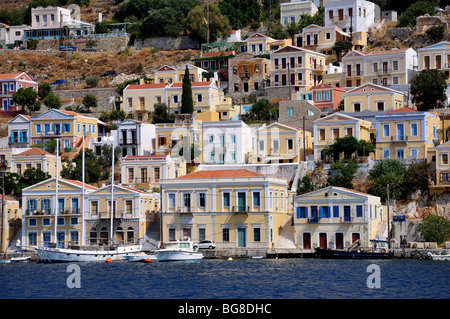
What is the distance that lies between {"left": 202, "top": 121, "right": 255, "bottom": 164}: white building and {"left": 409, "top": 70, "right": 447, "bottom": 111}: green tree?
1708 cm

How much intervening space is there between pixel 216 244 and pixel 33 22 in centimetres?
7615

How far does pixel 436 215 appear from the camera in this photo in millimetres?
59562

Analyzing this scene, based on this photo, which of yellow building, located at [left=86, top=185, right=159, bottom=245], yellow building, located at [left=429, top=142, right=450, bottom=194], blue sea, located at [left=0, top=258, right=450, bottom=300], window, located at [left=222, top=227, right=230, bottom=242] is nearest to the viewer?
blue sea, located at [left=0, top=258, right=450, bottom=300]

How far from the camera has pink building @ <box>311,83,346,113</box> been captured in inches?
3236

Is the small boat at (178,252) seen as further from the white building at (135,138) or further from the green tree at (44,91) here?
the green tree at (44,91)

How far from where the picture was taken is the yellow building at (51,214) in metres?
→ 63.7

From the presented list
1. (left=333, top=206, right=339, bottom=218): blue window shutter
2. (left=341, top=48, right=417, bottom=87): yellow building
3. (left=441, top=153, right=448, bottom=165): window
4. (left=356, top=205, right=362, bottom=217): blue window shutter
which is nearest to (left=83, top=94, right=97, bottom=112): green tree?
(left=341, top=48, right=417, bottom=87): yellow building

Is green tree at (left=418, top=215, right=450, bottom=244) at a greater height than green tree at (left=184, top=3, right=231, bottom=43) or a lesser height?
lesser

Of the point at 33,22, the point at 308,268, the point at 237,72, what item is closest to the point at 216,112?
the point at 237,72

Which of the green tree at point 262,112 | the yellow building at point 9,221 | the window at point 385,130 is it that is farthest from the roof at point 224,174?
the green tree at point 262,112

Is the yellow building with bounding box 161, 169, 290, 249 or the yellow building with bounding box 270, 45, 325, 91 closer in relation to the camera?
the yellow building with bounding box 161, 169, 290, 249
